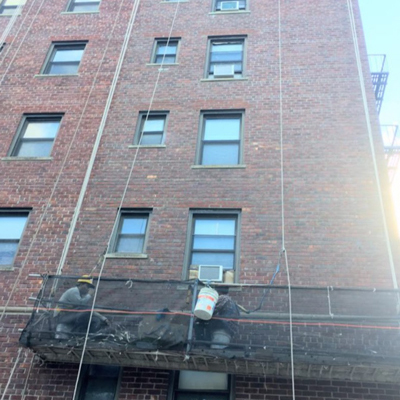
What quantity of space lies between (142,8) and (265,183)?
9.00m

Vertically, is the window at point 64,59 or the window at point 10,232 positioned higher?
the window at point 64,59

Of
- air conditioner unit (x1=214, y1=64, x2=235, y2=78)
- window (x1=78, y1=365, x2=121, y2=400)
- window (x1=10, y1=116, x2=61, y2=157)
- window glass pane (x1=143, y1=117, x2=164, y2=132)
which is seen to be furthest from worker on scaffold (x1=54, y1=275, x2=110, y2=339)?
air conditioner unit (x1=214, y1=64, x2=235, y2=78)

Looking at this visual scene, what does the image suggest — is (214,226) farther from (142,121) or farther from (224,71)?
(224,71)

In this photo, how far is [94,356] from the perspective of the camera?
8.42 metres

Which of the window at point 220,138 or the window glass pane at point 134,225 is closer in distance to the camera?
the window glass pane at point 134,225

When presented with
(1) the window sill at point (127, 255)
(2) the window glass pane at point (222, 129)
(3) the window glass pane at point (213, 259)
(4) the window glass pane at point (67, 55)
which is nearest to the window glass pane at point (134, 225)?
(1) the window sill at point (127, 255)

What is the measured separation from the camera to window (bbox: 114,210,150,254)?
1091cm

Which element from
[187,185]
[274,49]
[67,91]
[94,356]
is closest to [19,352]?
[94,356]

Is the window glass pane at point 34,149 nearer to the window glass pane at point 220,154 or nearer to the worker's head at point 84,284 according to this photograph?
the window glass pane at point 220,154

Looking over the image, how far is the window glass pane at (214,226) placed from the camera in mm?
11039

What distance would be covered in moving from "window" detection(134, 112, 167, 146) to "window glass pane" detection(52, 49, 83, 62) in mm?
3908

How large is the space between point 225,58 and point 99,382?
10.3 meters

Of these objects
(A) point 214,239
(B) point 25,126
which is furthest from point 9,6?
(A) point 214,239

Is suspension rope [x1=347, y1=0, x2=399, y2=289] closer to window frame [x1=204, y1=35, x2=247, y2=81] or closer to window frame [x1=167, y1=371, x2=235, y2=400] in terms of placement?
window frame [x1=204, y1=35, x2=247, y2=81]
